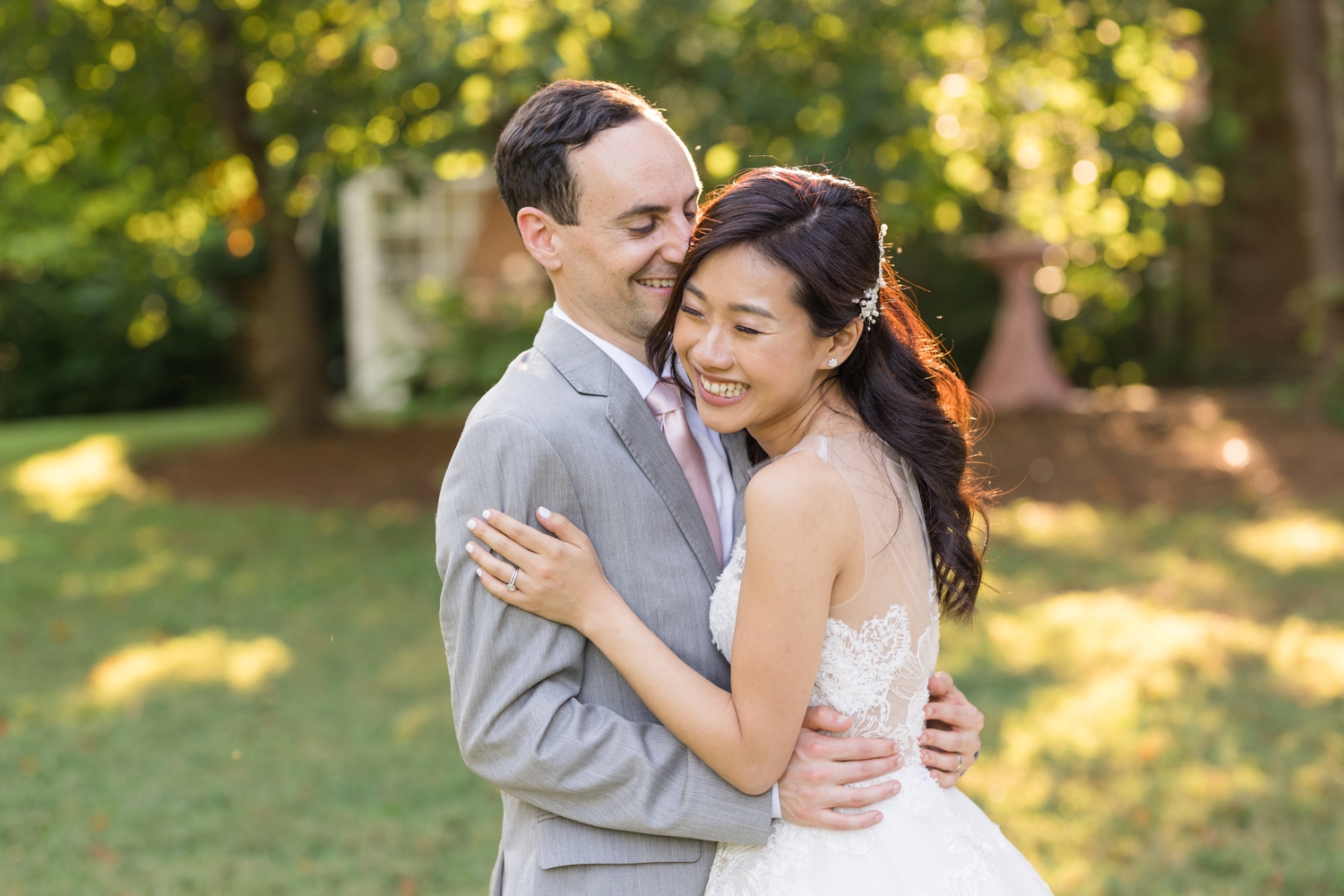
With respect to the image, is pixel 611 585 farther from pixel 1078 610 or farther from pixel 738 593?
pixel 1078 610

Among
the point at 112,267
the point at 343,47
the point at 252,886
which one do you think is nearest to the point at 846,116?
the point at 343,47

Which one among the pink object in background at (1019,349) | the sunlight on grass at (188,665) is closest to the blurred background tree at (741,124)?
the pink object in background at (1019,349)

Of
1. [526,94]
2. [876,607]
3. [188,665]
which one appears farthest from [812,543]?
[188,665]

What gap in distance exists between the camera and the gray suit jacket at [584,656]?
1920 millimetres

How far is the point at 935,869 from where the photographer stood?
6.99ft

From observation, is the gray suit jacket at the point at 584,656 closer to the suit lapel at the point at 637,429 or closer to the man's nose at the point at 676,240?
the suit lapel at the point at 637,429

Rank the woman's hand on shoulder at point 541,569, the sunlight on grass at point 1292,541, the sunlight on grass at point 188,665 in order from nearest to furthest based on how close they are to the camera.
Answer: the woman's hand on shoulder at point 541,569, the sunlight on grass at point 188,665, the sunlight on grass at point 1292,541

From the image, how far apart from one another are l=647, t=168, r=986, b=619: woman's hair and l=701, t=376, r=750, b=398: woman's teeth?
0.15 meters

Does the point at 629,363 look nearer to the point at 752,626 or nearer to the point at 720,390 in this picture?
the point at 720,390

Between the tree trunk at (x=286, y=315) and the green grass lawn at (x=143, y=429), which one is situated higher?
the tree trunk at (x=286, y=315)

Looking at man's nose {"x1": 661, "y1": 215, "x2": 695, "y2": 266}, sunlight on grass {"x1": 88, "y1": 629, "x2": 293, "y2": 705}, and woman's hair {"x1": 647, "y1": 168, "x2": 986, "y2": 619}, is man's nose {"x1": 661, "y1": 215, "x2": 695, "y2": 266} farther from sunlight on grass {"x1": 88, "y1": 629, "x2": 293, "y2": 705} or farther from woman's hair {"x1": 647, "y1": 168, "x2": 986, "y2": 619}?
sunlight on grass {"x1": 88, "y1": 629, "x2": 293, "y2": 705}

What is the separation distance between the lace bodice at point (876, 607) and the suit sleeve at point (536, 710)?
0.80 feet

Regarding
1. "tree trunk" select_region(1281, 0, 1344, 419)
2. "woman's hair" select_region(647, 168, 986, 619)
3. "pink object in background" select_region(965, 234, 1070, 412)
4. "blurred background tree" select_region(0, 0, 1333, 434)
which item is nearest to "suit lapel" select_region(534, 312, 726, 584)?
"woman's hair" select_region(647, 168, 986, 619)

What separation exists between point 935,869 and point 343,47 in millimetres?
8171
